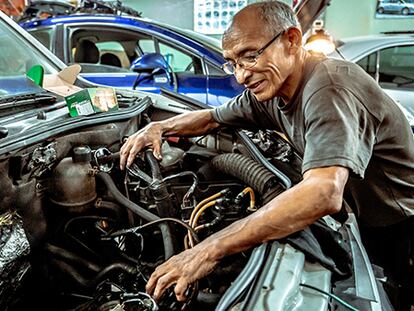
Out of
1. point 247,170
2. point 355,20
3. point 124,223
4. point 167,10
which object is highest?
point 167,10

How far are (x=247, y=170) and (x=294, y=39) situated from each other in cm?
52

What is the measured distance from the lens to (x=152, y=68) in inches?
139

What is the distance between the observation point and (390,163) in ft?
5.45

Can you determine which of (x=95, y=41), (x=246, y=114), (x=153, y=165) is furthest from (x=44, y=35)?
(x=153, y=165)

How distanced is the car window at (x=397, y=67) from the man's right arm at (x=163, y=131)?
10.5ft

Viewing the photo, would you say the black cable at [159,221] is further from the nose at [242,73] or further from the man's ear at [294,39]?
the man's ear at [294,39]

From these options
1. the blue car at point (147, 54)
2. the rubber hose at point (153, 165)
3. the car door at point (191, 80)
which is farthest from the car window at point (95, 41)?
the rubber hose at point (153, 165)

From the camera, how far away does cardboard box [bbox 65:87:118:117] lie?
1.76 meters

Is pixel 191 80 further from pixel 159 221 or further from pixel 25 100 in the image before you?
A: pixel 159 221

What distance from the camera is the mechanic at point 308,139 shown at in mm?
1234

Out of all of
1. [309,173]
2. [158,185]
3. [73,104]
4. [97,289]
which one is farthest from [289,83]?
[97,289]

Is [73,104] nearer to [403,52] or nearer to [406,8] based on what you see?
[403,52]

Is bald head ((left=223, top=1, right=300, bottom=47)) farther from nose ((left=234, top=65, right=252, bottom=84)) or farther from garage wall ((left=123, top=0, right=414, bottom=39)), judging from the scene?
garage wall ((left=123, top=0, right=414, bottom=39))

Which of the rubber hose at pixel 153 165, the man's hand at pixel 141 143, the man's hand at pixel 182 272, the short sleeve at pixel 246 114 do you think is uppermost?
the short sleeve at pixel 246 114
